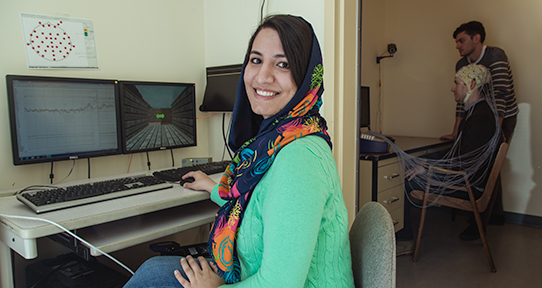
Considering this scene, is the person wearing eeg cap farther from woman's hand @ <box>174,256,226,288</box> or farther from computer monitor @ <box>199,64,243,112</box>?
woman's hand @ <box>174,256,226,288</box>

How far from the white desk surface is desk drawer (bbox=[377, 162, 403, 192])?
968 millimetres

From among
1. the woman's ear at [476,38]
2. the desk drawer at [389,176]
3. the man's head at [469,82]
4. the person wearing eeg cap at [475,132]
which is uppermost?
the woman's ear at [476,38]

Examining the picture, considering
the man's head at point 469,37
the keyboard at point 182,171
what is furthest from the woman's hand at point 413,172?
the keyboard at point 182,171

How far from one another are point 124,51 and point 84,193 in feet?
3.02

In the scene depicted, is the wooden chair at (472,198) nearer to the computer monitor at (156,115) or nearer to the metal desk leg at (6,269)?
the computer monitor at (156,115)

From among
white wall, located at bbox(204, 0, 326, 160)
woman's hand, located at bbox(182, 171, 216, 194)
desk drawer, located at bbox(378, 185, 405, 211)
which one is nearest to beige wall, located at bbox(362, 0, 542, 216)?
desk drawer, located at bbox(378, 185, 405, 211)

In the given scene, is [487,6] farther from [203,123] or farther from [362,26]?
[203,123]

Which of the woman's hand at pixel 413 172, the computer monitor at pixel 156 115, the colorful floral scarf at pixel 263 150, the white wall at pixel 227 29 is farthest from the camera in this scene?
the white wall at pixel 227 29

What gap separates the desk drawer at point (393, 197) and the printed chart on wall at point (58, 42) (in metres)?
1.64

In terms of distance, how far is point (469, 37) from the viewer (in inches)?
61.9

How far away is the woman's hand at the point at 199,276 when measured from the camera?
0.94 m

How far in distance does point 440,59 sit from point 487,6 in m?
0.29

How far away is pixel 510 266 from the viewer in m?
1.57

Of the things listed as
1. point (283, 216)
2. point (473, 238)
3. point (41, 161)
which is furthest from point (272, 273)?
point (473, 238)
